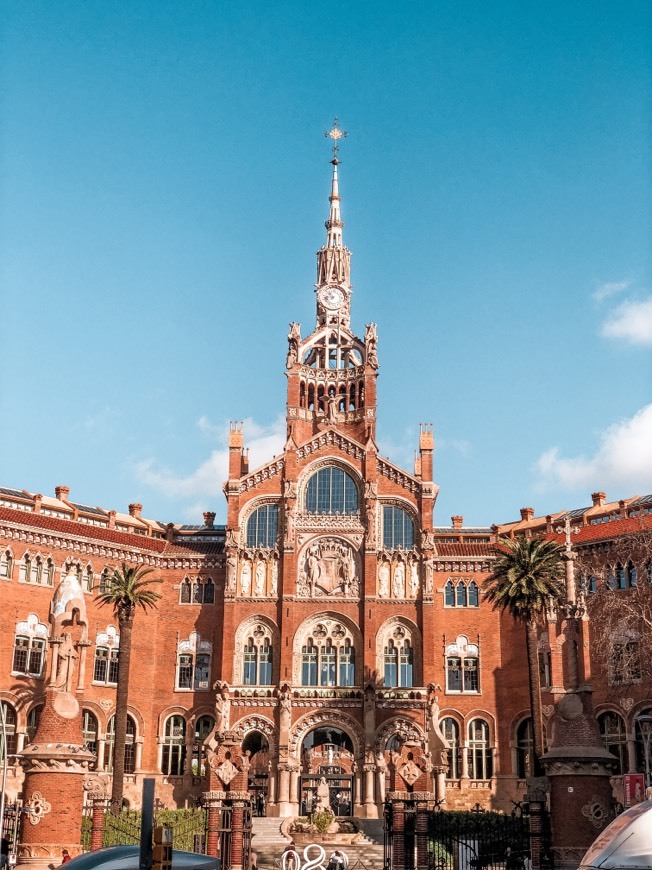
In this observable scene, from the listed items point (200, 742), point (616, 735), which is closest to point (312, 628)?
point (200, 742)

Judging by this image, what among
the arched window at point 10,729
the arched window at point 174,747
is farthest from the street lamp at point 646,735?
the arched window at point 10,729

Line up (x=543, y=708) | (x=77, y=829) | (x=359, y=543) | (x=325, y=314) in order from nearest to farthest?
(x=77, y=829)
(x=543, y=708)
(x=359, y=543)
(x=325, y=314)

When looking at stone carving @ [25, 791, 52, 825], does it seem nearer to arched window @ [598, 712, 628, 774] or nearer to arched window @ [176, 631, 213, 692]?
arched window @ [176, 631, 213, 692]

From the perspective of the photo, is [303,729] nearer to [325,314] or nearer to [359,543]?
[359,543]

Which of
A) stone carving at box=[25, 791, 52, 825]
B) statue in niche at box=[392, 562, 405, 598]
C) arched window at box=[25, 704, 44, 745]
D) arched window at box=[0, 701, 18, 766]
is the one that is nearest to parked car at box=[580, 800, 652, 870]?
stone carving at box=[25, 791, 52, 825]

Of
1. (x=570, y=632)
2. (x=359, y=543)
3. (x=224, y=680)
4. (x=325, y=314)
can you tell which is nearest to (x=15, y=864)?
(x=570, y=632)

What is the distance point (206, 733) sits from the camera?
67.9 m

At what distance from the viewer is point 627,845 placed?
41.3 ft

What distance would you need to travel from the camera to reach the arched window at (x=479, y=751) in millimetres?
67125

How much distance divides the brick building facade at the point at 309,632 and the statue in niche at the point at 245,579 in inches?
3.4

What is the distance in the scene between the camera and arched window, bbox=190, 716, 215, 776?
219 feet

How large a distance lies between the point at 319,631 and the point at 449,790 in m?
12.2

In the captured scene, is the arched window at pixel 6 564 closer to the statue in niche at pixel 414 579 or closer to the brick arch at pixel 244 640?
the brick arch at pixel 244 640

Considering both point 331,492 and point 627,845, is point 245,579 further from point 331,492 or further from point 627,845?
point 627,845
